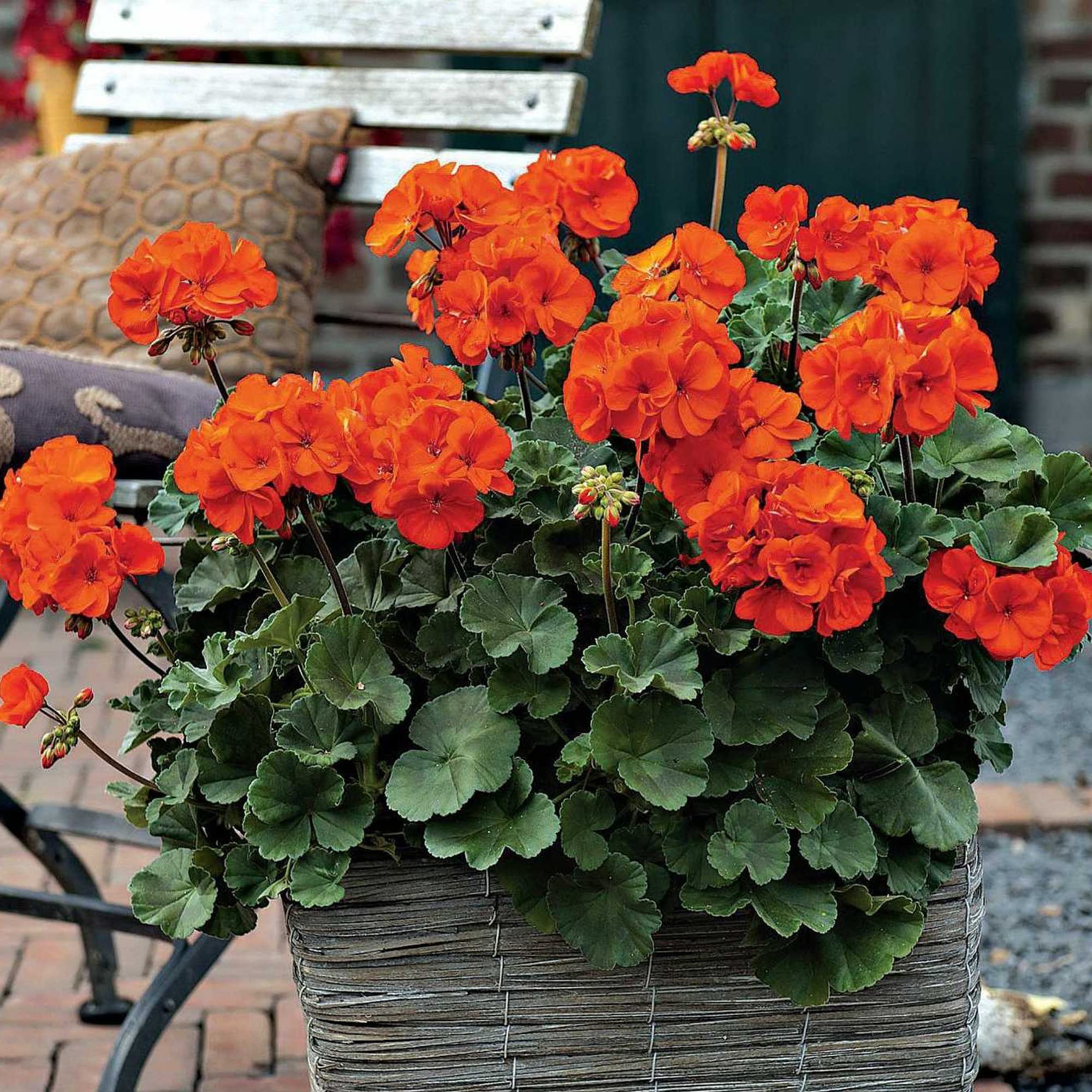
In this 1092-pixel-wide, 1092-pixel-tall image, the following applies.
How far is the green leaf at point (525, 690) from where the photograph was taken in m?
1.06

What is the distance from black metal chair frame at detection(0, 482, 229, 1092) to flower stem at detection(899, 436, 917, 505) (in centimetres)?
67

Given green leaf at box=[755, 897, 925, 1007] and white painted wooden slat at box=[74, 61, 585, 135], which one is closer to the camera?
green leaf at box=[755, 897, 925, 1007]

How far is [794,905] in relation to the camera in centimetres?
105

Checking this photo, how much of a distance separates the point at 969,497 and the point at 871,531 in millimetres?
273

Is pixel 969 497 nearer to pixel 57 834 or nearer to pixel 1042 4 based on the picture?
pixel 57 834

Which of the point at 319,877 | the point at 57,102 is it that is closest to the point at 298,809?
the point at 319,877

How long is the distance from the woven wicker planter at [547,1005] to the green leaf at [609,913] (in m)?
0.05

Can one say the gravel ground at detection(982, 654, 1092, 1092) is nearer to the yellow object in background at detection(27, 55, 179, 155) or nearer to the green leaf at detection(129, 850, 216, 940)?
the green leaf at detection(129, 850, 216, 940)

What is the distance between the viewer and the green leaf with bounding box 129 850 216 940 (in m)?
1.10

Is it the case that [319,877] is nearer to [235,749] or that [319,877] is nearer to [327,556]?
[235,749]

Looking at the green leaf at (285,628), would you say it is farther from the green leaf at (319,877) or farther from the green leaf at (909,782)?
the green leaf at (909,782)

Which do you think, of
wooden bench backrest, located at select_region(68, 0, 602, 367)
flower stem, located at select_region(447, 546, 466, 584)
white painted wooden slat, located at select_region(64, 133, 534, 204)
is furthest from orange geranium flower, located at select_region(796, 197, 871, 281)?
white painted wooden slat, located at select_region(64, 133, 534, 204)

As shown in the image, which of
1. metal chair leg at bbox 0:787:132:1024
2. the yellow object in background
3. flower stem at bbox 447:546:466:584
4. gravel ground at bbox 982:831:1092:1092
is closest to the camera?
flower stem at bbox 447:546:466:584

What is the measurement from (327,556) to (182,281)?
0.22 m
